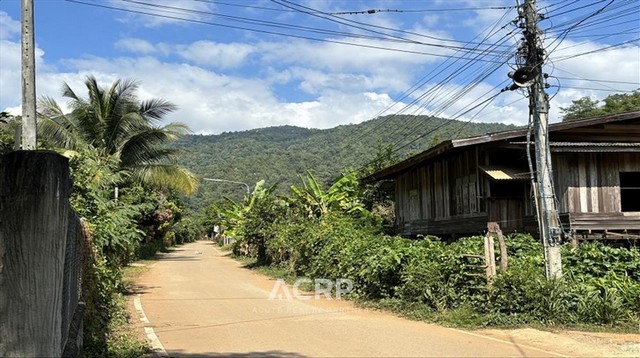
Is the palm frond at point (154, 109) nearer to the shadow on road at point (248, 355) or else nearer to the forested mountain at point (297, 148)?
the forested mountain at point (297, 148)

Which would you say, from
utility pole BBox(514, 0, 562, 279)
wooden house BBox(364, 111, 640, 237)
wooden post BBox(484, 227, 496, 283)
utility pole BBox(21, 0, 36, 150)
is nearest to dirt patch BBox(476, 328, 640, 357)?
wooden post BBox(484, 227, 496, 283)

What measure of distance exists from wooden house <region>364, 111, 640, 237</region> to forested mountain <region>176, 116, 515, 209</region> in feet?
23.9

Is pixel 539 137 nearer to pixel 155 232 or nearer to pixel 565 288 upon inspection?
pixel 565 288

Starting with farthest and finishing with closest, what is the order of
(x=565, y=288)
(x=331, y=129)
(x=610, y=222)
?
(x=331, y=129)
(x=610, y=222)
(x=565, y=288)

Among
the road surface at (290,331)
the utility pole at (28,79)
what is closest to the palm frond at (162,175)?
the road surface at (290,331)

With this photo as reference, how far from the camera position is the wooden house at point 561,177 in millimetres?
14922

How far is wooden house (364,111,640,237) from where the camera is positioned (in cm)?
1492

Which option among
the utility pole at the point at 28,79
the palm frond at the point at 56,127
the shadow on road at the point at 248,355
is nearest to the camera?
the shadow on road at the point at 248,355

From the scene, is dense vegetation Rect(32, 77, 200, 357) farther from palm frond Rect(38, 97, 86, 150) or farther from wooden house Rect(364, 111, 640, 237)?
wooden house Rect(364, 111, 640, 237)

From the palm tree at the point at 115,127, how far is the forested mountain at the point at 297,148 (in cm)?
337

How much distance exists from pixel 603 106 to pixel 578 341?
104 ft

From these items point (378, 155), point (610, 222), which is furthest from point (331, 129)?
point (610, 222)

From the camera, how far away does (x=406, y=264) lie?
41.4 ft

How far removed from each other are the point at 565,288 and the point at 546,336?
4.86 ft
